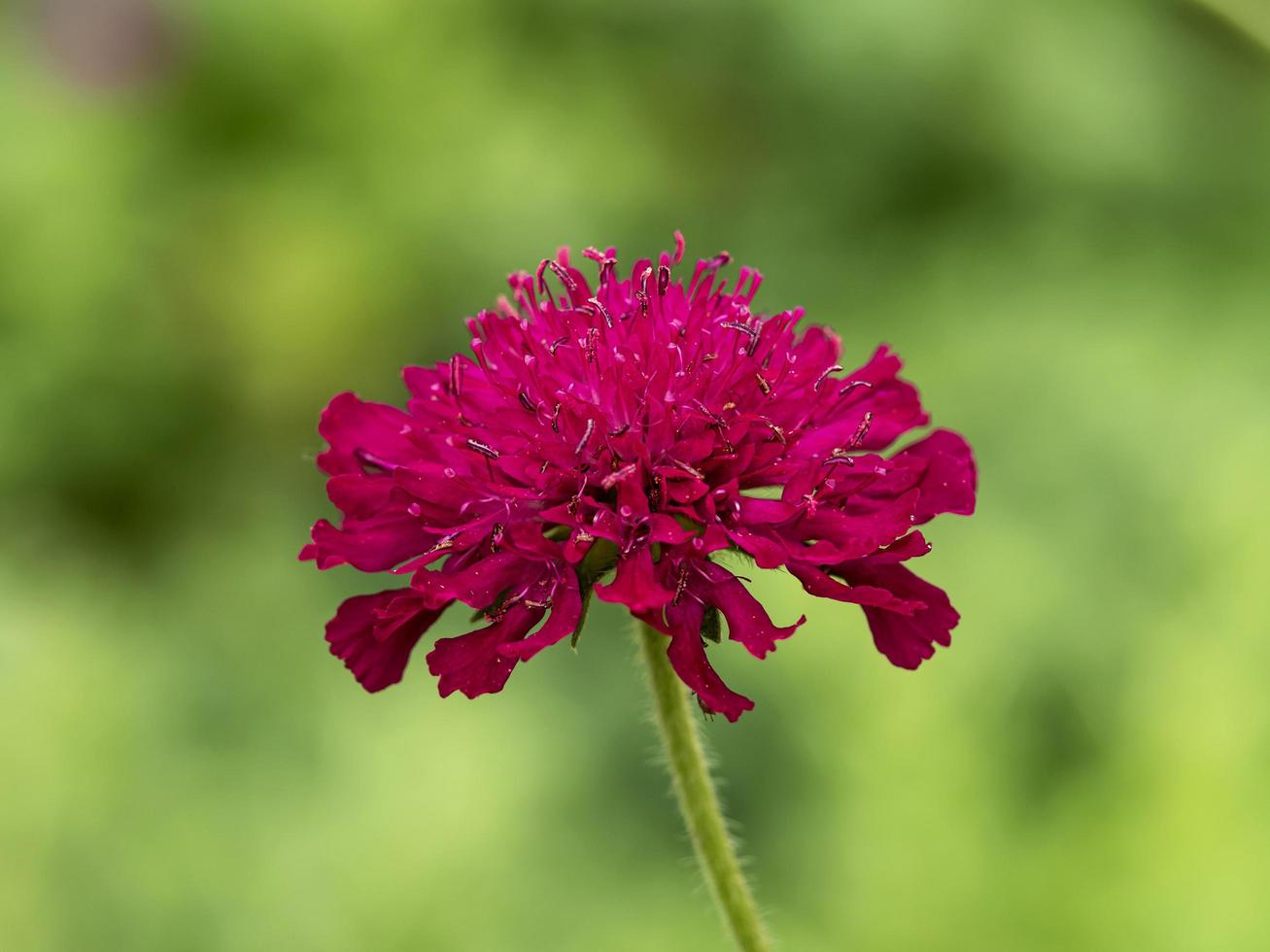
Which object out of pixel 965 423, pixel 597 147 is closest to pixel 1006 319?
pixel 965 423

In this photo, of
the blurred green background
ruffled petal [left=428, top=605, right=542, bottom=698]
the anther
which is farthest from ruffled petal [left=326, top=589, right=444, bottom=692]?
the blurred green background

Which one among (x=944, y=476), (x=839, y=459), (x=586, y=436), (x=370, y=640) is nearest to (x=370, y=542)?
(x=370, y=640)

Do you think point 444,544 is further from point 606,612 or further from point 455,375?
point 606,612

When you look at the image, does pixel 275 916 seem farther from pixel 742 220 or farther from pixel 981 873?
pixel 742 220

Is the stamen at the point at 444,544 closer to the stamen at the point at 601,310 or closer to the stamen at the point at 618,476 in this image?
the stamen at the point at 618,476

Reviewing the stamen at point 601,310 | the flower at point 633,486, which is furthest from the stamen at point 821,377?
the stamen at point 601,310

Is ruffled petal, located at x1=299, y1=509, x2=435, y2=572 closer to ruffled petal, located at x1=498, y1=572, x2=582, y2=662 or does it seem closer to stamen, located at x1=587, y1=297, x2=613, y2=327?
ruffled petal, located at x1=498, y1=572, x2=582, y2=662

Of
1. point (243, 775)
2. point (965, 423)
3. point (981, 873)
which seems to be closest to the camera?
point (981, 873)
